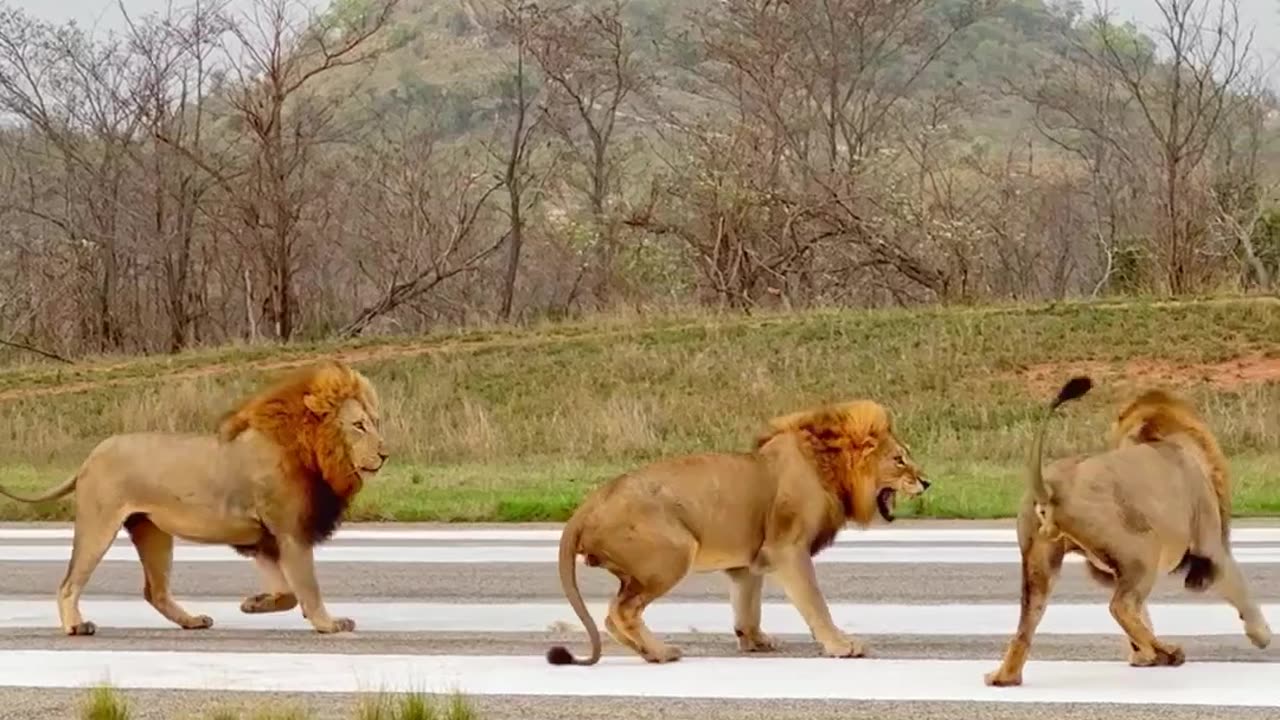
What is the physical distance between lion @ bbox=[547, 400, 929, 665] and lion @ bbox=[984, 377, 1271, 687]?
2.99 ft

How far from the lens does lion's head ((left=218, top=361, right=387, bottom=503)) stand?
8453 millimetres

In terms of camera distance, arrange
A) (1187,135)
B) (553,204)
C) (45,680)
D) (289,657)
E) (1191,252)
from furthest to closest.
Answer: (553,204) → (1187,135) → (1191,252) → (289,657) → (45,680)

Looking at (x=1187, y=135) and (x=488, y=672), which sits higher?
(x=1187, y=135)

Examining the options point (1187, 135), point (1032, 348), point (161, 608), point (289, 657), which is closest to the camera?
point (289, 657)

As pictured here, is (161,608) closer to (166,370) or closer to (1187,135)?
(166,370)

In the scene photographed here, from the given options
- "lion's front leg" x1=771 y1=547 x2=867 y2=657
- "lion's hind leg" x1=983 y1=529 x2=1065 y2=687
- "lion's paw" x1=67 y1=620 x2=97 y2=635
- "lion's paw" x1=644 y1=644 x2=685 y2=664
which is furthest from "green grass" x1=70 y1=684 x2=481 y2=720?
"lion's paw" x1=67 y1=620 x2=97 y2=635

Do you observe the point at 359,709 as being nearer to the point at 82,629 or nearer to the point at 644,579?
the point at 644,579

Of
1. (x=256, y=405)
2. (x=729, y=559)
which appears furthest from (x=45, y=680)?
(x=729, y=559)

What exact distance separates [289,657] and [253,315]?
29.5 m

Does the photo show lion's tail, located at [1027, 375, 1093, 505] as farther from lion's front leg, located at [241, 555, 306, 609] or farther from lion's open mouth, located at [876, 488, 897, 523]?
lion's front leg, located at [241, 555, 306, 609]

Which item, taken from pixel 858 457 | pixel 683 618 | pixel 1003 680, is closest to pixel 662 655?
pixel 858 457

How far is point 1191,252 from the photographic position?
33.2 m

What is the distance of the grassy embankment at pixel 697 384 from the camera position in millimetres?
20500

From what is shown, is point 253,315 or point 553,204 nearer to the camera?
point 253,315
